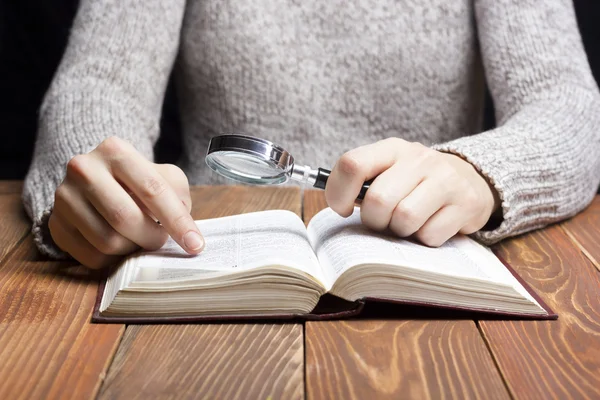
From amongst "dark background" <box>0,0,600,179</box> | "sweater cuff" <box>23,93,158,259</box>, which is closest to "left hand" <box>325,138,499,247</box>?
"sweater cuff" <box>23,93,158,259</box>

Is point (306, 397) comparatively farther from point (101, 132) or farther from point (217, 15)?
point (217, 15)

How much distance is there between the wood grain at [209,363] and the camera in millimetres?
512

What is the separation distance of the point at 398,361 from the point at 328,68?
0.81m

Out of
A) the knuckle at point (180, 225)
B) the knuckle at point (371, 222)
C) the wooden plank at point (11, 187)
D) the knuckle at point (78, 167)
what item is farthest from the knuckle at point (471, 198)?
the wooden plank at point (11, 187)

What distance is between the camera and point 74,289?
0.71m

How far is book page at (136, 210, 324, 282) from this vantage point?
2.10ft

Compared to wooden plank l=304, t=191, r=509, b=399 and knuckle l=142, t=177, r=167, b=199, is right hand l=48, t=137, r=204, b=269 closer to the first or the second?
knuckle l=142, t=177, r=167, b=199

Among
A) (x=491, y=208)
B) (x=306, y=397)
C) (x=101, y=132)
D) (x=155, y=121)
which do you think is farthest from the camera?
(x=155, y=121)

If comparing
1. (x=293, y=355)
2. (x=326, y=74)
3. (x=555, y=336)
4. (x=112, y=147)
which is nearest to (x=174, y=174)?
(x=112, y=147)

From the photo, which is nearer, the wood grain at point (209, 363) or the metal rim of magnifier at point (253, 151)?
the wood grain at point (209, 363)

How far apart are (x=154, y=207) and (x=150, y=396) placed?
249mm

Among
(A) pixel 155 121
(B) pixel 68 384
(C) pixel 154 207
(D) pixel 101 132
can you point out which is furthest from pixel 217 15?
(B) pixel 68 384

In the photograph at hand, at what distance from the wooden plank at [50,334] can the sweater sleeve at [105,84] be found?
0.20 meters

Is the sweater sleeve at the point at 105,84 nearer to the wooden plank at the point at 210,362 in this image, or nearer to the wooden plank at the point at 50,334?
the wooden plank at the point at 50,334
